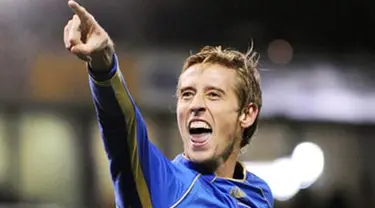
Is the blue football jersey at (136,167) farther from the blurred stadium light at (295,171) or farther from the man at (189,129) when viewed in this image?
the blurred stadium light at (295,171)

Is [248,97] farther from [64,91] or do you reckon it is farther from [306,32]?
[306,32]

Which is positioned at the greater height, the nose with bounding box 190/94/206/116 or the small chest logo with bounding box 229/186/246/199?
the nose with bounding box 190/94/206/116

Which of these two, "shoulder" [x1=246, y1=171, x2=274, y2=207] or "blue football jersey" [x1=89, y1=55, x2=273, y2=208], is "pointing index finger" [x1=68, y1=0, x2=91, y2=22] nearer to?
"blue football jersey" [x1=89, y1=55, x2=273, y2=208]

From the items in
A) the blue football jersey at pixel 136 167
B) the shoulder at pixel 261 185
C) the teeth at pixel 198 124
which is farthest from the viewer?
the shoulder at pixel 261 185

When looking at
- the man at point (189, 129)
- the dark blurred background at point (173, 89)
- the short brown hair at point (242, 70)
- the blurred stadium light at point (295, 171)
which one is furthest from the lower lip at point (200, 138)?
the blurred stadium light at point (295, 171)

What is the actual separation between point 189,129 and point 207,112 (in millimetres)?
41

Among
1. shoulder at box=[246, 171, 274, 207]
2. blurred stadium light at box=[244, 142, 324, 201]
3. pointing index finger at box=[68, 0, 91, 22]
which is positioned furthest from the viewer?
blurred stadium light at box=[244, 142, 324, 201]

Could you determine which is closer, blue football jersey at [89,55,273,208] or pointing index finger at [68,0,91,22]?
pointing index finger at [68,0,91,22]

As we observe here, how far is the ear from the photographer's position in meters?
1.24

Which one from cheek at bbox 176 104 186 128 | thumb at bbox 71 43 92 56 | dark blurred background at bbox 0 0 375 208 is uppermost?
dark blurred background at bbox 0 0 375 208

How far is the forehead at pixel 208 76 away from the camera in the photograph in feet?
3.84

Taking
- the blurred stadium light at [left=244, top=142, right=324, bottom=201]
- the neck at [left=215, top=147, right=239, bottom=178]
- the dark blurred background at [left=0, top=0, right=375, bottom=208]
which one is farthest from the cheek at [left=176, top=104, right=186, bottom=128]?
the blurred stadium light at [left=244, top=142, right=324, bottom=201]

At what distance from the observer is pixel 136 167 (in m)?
1.03

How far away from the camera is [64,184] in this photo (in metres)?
4.23
